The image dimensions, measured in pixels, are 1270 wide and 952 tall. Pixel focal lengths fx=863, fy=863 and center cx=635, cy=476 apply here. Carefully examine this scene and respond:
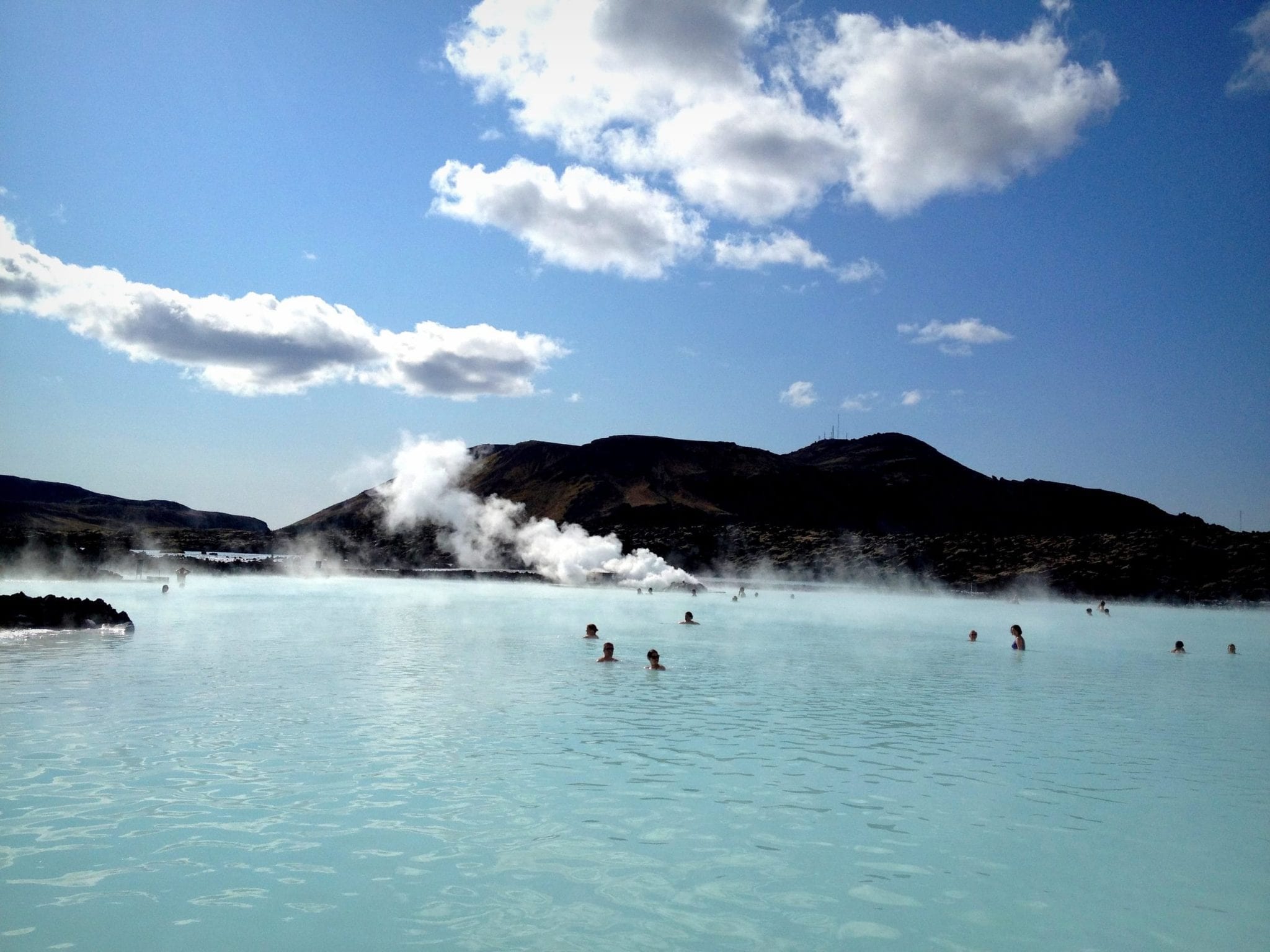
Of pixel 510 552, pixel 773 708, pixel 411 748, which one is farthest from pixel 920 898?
pixel 510 552

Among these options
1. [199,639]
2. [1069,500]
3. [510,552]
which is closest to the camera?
[199,639]

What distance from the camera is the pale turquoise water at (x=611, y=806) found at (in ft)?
21.8

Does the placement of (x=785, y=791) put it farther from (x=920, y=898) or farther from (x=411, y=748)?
(x=411, y=748)

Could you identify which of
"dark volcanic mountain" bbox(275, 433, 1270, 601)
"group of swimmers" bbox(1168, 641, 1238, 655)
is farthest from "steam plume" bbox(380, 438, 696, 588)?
"group of swimmers" bbox(1168, 641, 1238, 655)

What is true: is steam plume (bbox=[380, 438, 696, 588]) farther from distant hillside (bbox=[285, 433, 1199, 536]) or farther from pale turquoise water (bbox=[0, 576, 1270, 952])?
pale turquoise water (bbox=[0, 576, 1270, 952])

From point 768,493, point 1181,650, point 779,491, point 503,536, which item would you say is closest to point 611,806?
point 1181,650

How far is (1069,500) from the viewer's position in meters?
167

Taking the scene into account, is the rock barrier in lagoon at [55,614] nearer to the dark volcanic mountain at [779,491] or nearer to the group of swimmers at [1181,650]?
the group of swimmers at [1181,650]

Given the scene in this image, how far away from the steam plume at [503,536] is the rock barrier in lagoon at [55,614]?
4527 cm

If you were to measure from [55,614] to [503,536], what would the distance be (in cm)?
9023

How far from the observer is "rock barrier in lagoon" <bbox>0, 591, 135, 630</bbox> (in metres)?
25.0

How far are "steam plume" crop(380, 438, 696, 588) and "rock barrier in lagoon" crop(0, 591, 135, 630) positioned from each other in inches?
1782

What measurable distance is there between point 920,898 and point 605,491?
139m

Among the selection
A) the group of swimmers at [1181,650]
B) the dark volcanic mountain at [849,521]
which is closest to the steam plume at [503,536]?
the dark volcanic mountain at [849,521]
